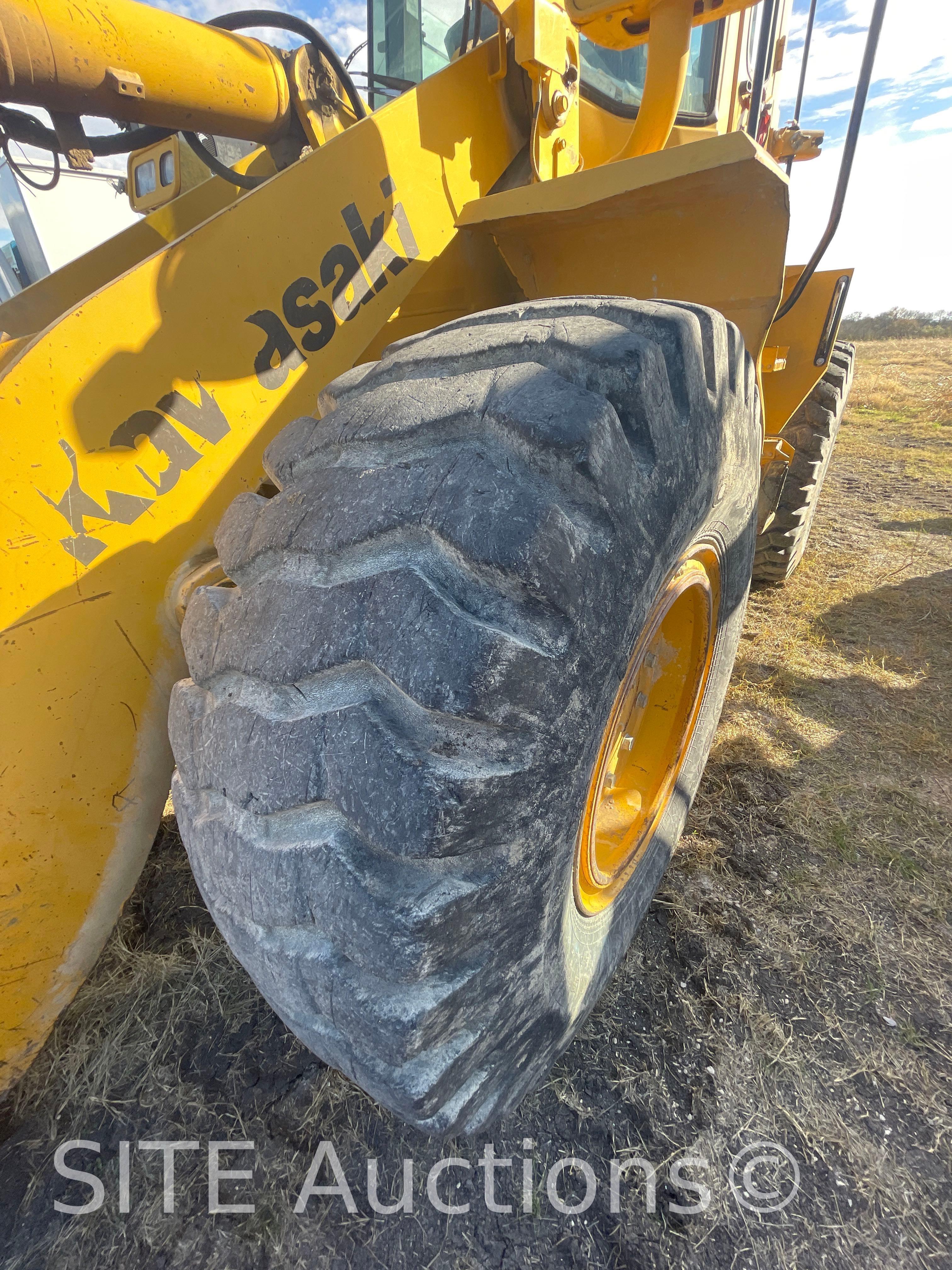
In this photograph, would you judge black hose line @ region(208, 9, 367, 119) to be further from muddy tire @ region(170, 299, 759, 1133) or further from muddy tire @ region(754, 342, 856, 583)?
muddy tire @ region(754, 342, 856, 583)

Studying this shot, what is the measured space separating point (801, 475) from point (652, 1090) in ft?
9.16

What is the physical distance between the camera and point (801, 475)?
127 inches

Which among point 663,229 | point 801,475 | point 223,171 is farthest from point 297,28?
point 801,475

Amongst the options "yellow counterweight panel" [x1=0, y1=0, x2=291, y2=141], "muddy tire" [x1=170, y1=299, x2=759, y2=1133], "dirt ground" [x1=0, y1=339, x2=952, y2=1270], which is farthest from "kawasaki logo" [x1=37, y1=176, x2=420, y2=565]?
"dirt ground" [x1=0, y1=339, x2=952, y2=1270]

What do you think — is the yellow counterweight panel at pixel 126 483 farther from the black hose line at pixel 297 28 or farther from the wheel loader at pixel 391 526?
the black hose line at pixel 297 28

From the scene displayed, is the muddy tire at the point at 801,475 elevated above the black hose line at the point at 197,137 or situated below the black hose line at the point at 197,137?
below

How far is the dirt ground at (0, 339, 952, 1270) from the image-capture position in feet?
4.18

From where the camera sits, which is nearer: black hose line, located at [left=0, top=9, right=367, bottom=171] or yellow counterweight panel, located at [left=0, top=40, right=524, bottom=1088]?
yellow counterweight panel, located at [left=0, top=40, right=524, bottom=1088]

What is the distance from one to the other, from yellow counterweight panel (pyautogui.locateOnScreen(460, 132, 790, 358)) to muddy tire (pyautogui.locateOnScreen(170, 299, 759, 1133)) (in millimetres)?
471

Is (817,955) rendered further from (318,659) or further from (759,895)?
(318,659)

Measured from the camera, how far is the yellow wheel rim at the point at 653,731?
4.86 ft

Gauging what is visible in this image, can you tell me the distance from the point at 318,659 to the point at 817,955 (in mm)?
1647

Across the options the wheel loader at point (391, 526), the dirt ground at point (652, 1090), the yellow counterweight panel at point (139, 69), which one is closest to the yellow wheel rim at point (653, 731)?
the wheel loader at point (391, 526)

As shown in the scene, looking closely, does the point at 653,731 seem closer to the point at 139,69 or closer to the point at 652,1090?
the point at 652,1090
